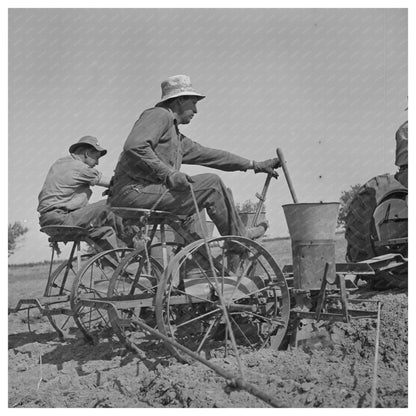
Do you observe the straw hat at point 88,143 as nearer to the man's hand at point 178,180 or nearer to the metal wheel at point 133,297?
the metal wheel at point 133,297

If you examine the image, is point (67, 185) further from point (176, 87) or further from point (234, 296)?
point (234, 296)

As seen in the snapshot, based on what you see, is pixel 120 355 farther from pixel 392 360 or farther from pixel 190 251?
pixel 392 360

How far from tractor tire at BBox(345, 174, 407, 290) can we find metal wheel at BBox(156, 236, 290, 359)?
5.31 ft

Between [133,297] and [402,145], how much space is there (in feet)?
9.75

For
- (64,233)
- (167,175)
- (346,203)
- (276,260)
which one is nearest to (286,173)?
(167,175)

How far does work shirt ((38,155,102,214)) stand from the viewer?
6691mm

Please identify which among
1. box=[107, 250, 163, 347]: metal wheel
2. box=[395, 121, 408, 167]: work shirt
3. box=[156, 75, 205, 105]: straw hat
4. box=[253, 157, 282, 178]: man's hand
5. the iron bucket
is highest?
box=[156, 75, 205, 105]: straw hat

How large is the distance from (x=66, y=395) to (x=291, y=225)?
2.37 meters

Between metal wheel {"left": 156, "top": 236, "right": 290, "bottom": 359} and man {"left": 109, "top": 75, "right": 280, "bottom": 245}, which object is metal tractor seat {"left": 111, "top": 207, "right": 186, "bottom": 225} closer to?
man {"left": 109, "top": 75, "right": 280, "bottom": 245}

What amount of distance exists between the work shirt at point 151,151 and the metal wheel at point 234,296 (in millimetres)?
772

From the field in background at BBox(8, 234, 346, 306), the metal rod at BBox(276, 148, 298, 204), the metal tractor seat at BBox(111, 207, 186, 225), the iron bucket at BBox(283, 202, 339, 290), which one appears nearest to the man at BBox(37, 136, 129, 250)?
the metal tractor seat at BBox(111, 207, 186, 225)

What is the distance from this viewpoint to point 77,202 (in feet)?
22.4

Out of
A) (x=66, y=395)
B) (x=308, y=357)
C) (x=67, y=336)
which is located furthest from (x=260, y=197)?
(x=67, y=336)

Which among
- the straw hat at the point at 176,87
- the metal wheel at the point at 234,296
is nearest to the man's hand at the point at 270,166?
the metal wheel at the point at 234,296
